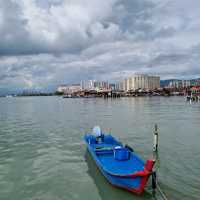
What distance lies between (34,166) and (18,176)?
1.93 meters

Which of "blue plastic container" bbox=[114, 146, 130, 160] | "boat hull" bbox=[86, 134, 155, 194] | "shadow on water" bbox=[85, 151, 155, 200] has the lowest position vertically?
"shadow on water" bbox=[85, 151, 155, 200]

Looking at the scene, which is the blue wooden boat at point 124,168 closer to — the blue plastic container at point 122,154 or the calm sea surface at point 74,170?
the blue plastic container at point 122,154

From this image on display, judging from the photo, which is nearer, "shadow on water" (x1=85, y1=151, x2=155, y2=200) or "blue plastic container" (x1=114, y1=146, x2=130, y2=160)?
"shadow on water" (x1=85, y1=151, x2=155, y2=200)

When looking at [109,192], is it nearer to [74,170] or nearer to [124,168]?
[124,168]

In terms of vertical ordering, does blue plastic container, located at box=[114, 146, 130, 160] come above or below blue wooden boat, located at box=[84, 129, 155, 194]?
above

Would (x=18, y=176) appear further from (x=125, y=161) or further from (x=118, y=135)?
(x=118, y=135)

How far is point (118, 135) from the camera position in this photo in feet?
93.7

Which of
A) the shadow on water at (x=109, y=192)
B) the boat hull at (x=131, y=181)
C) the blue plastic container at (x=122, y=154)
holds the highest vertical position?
the blue plastic container at (x=122, y=154)

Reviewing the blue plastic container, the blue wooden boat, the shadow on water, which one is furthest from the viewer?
the blue plastic container

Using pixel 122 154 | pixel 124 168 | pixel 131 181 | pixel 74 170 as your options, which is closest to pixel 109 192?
pixel 124 168

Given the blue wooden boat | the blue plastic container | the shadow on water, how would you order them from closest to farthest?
the blue wooden boat, the shadow on water, the blue plastic container

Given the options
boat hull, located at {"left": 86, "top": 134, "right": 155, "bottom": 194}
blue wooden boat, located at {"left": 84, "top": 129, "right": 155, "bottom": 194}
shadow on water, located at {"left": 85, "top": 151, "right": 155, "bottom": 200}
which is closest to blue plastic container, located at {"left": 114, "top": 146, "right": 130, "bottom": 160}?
blue wooden boat, located at {"left": 84, "top": 129, "right": 155, "bottom": 194}

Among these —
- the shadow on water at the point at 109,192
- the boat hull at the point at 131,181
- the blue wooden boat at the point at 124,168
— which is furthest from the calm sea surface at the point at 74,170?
the blue wooden boat at the point at 124,168

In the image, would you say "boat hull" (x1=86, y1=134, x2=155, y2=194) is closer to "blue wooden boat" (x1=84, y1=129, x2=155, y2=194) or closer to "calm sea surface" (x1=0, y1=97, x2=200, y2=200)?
"blue wooden boat" (x1=84, y1=129, x2=155, y2=194)
